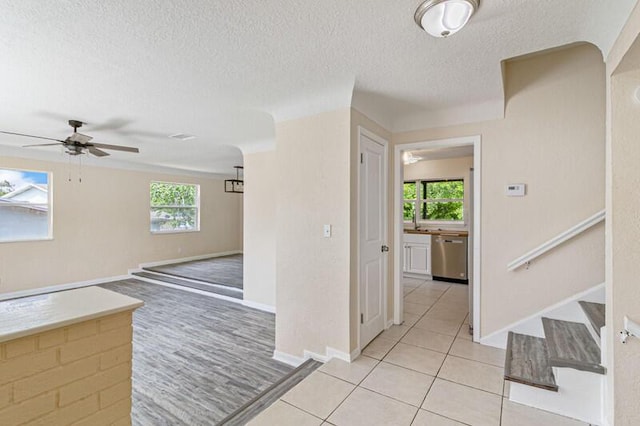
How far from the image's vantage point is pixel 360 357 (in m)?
2.71

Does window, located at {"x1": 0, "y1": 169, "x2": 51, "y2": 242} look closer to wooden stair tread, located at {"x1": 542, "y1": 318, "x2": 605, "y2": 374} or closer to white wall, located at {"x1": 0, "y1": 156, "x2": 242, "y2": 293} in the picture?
white wall, located at {"x1": 0, "y1": 156, "x2": 242, "y2": 293}

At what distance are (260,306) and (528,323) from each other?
3.36 m

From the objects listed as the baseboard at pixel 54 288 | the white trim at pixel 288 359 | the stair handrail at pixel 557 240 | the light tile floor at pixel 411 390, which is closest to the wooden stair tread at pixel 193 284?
the baseboard at pixel 54 288

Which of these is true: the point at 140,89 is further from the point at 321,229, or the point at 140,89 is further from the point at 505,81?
the point at 505,81

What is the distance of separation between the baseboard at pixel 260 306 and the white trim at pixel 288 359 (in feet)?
4.40

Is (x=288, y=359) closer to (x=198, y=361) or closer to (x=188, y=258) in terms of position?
(x=198, y=361)

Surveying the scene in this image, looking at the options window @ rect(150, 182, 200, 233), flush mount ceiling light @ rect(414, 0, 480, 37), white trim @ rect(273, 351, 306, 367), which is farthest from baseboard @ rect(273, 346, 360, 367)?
window @ rect(150, 182, 200, 233)

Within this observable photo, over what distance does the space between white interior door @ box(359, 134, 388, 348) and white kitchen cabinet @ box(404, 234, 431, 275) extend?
9.38ft

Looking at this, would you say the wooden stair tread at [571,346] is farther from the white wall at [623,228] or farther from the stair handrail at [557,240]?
the stair handrail at [557,240]

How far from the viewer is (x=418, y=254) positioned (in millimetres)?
5957

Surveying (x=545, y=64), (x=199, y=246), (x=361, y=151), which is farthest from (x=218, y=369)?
(x=199, y=246)

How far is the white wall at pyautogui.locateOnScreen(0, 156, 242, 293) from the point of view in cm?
525

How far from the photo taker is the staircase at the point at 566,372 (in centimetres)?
188

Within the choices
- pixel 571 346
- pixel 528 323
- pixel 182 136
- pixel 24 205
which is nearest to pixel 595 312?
pixel 571 346
